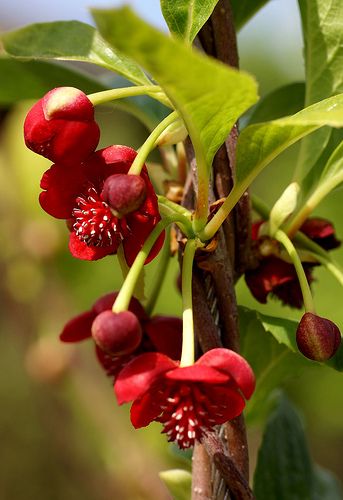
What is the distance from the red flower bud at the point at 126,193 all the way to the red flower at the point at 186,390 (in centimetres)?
13

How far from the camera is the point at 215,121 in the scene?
69 cm

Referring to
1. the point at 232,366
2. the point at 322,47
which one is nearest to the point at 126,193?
the point at 232,366

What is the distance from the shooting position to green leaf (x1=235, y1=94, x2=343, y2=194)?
0.66m

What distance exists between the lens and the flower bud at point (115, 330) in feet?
2.19

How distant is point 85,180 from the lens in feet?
2.51

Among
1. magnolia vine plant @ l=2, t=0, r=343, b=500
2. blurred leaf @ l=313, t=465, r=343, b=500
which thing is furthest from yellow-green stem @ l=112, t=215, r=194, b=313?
blurred leaf @ l=313, t=465, r=343, b=500

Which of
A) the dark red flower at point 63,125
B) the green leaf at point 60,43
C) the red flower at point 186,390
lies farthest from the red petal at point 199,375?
the green leaf at point 60,43

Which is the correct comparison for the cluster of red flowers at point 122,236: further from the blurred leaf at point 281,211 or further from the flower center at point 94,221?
the blurred leaf at point 281,211

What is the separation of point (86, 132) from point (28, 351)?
263 centimetres

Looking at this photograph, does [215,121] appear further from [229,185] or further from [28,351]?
[28,351]

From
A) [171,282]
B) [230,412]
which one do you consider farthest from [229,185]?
[171,282]

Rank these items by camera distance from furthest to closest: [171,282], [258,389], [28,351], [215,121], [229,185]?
1. [28,351]
2. [171,282]
3. [258,389]
4. [229,185]
5. [215,121]

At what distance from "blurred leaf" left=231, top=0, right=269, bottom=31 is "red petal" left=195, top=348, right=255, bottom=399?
0.53 metres

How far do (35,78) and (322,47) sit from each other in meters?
0.41
